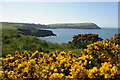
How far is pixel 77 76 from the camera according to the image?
15.0ft

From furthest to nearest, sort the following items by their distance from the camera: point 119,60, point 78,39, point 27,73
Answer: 1. point 78,39
2. point 119,60
3. point 27,73

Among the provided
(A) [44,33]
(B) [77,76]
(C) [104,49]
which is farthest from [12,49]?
(A) [44,33]

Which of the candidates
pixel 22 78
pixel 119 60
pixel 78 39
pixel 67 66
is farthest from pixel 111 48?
pixel 78 39

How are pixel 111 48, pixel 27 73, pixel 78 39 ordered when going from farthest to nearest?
pixel 78 39, pixel 111 48, pixel 27 73

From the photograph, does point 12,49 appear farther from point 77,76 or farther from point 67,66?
point 77,76

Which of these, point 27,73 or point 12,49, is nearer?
point 27,73

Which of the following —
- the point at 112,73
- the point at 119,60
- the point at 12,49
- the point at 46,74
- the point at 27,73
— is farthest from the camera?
the point at 12,49

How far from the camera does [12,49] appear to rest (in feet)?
37.3

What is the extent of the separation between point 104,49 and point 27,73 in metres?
3.35

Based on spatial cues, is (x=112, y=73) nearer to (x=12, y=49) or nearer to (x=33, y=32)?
(x=12, y=49)

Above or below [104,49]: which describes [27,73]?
below

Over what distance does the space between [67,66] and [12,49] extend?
21.8 feet

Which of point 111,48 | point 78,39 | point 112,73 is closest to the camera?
point 112,73

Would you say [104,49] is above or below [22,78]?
above
